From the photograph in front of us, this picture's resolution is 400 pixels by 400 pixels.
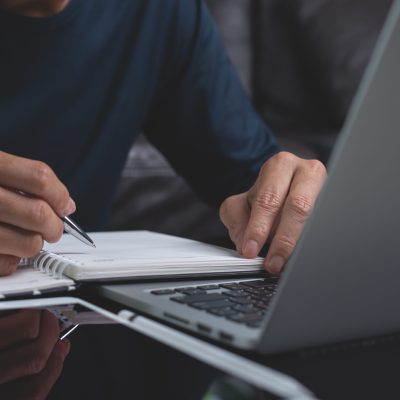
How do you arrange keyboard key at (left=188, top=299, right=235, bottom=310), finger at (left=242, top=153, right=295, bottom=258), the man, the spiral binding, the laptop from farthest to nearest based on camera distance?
the man → finger at (left=242, top=153, right=295, bottom=258) → the spiral binding → keyboard key at (left=188, top=299, right=235, bottom=310) → the laptop

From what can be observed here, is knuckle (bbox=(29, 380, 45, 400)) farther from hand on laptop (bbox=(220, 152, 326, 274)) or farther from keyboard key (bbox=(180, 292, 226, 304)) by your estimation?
hand on laptop (bbox=(220, 152, 326, 274))

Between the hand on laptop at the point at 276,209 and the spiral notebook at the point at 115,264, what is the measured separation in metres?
0.02

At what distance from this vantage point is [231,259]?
1.85ft

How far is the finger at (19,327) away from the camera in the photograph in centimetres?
39

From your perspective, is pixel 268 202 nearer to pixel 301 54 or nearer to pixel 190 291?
pixel 190 291

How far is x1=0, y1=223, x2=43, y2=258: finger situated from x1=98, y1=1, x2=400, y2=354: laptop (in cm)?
16

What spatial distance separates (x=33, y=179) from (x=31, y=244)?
51 mm

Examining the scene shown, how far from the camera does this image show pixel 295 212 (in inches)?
24.5

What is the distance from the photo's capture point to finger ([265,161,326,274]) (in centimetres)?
57

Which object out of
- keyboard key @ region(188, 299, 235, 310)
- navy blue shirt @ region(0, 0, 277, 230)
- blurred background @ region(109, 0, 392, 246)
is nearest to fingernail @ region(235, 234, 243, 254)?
keyboard key @ region(188, 299, 235, 310)

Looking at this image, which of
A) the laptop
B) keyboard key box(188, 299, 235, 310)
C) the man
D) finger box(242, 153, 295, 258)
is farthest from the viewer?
the man

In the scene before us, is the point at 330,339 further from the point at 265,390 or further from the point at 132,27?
the point at 132,27

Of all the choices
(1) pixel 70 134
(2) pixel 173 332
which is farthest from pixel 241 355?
(1) pixel 70 134

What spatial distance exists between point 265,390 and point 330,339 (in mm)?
83
